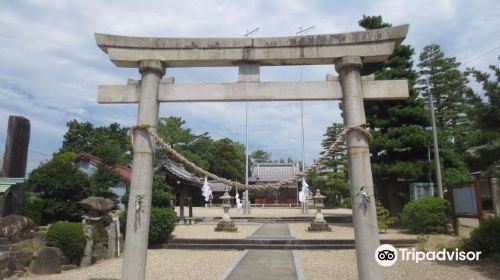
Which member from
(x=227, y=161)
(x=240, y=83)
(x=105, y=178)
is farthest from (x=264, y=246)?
(x=227, y=161)

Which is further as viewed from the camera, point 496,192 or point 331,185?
point 331,185

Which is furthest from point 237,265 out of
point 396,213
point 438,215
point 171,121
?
point 171,121

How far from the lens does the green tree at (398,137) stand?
59.0 feet

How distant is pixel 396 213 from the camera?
2000 cm

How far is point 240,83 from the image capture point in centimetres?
571

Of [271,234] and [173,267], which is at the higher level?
[271,234]

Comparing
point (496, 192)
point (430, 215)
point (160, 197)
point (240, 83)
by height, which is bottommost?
point (430, 215)

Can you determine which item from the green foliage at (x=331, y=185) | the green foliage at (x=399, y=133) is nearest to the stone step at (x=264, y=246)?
the green foliage at (x=399, y=133)

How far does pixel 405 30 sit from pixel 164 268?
8.54m

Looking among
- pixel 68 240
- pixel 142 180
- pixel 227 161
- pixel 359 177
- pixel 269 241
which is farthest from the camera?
pixel 227 161

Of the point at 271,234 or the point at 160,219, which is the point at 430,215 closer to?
the point at 271,234

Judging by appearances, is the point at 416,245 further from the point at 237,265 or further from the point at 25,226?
the point at 25,226

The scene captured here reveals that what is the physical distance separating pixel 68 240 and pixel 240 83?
8202mm

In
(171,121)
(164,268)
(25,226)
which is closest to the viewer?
(164,268)
